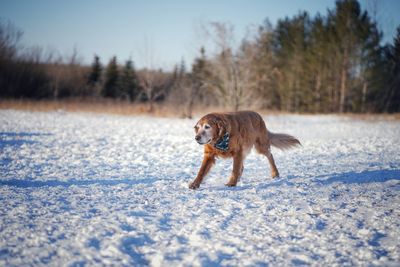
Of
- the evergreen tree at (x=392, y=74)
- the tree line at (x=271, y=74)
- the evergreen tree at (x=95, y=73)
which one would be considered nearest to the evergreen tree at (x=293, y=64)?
the tree line at (x=271, y=74)

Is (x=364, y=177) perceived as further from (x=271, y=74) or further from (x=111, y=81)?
(x=111, y=81)

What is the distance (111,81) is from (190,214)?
129 feet

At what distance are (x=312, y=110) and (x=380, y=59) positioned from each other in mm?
7698

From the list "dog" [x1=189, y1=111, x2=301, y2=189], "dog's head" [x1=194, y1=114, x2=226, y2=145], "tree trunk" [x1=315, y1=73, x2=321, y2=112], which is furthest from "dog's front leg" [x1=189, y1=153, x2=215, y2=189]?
"tree trunk" [x1=315, y1=73, x2=321, y2=112]

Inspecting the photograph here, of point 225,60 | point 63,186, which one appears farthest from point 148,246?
point 225,60

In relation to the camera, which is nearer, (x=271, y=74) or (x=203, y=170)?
(x=203, y=170)

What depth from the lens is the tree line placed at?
71.4 feet

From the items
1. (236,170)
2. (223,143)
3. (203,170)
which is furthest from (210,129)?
(236,170)

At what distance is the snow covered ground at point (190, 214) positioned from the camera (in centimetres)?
248

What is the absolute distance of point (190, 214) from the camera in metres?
3.42

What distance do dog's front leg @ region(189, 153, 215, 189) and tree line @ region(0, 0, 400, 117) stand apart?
16.6m

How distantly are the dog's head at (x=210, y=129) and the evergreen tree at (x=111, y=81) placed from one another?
1449 inches

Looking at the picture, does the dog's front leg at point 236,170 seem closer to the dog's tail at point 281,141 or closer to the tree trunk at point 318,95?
the dog's tail at point 281,141

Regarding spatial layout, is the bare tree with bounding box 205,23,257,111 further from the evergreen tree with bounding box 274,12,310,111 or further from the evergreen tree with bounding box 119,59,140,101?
the evergreen tree with bounding box 119,59,140,101
